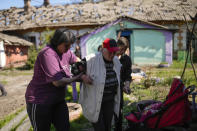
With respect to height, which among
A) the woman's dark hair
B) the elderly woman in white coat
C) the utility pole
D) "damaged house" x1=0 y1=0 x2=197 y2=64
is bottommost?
the elderly woman in white coat

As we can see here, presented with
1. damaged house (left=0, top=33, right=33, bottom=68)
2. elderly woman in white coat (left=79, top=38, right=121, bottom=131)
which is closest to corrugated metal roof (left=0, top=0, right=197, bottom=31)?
damaged house (left=0, top=33, right=33, bottom=68)

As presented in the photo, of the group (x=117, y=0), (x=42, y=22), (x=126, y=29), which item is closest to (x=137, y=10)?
(x=117, y=0)

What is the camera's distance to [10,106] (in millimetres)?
5539

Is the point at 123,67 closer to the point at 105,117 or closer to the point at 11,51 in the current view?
the point at 105,117

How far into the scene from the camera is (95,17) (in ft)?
56.8

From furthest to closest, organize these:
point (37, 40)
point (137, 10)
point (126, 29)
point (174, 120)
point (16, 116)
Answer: point (37, 40) < point (137, 10) < point (126, 29) < point (16, 116) < point (174, 120)

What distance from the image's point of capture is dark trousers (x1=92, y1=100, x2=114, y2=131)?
7.98 ft

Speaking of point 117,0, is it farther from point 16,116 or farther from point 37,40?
point 16,116

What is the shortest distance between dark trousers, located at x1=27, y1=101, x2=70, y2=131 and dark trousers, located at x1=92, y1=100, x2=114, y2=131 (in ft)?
1.45

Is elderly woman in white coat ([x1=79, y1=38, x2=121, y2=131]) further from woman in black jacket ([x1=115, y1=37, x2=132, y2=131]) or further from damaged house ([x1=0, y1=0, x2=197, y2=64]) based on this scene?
damaged house ([x1=0, y1=0, x2=197, y2=64])

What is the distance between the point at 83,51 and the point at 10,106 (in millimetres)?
8813

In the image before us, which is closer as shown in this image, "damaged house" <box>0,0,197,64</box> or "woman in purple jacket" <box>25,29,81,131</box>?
"woman in purple jacket" <box>25,29,81,131</box>

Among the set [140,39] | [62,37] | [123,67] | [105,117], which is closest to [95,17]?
[140,39]

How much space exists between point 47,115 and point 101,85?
0.81m
